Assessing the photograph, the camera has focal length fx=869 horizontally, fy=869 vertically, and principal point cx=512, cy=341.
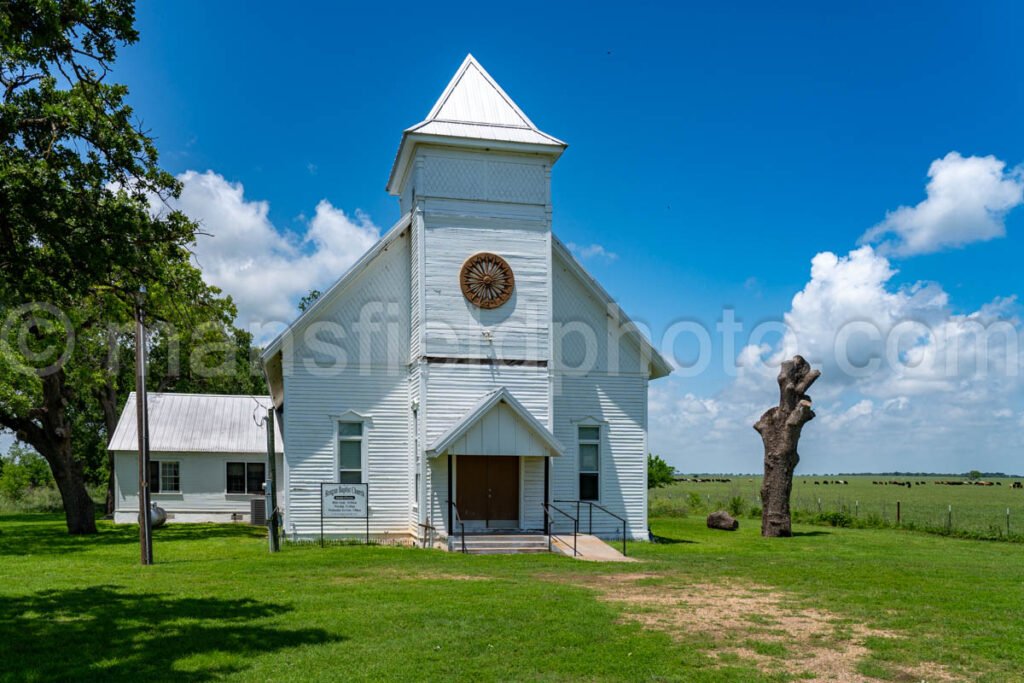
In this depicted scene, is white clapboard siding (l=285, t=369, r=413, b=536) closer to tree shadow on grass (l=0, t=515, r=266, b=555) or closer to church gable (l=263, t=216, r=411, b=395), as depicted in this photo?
church gable (l=263, t=216, r=411, b=395)

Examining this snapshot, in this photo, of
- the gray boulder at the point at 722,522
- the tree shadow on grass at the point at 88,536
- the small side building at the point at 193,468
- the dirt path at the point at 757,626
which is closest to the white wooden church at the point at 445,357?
the tree shadow on grass at the point at 88,536

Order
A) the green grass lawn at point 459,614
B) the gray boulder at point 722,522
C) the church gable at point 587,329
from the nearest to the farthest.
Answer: the green grass lawn at point 459,614
the church gable at point 587,329
the gray boulder at point 722,522

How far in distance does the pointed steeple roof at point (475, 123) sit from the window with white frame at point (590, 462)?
7400 millimetres

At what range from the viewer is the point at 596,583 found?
15.0m

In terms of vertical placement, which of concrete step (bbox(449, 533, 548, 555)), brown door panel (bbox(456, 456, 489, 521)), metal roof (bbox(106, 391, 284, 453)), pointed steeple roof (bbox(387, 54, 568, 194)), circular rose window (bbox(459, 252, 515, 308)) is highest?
pointed steeple roof (bbox(387, 54, 568, 194))

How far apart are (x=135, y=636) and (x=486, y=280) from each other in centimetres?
1293

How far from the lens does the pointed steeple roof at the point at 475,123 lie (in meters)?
21.7

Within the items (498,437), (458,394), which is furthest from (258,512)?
(498,437)

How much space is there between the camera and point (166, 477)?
3131cm

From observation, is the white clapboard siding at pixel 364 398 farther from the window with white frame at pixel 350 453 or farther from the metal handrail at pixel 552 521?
the metal handrail at pixel 552 521

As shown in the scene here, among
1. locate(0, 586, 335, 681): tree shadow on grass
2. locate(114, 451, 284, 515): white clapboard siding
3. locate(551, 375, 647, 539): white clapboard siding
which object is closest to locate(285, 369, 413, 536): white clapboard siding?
locate(551, 375, 647, 539): white clapboard siding

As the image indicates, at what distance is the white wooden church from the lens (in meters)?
21.4

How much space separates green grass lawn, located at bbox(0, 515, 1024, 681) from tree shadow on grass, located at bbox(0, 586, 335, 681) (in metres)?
0.03

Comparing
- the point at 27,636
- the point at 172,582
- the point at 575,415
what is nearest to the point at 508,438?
the point at 575,415
